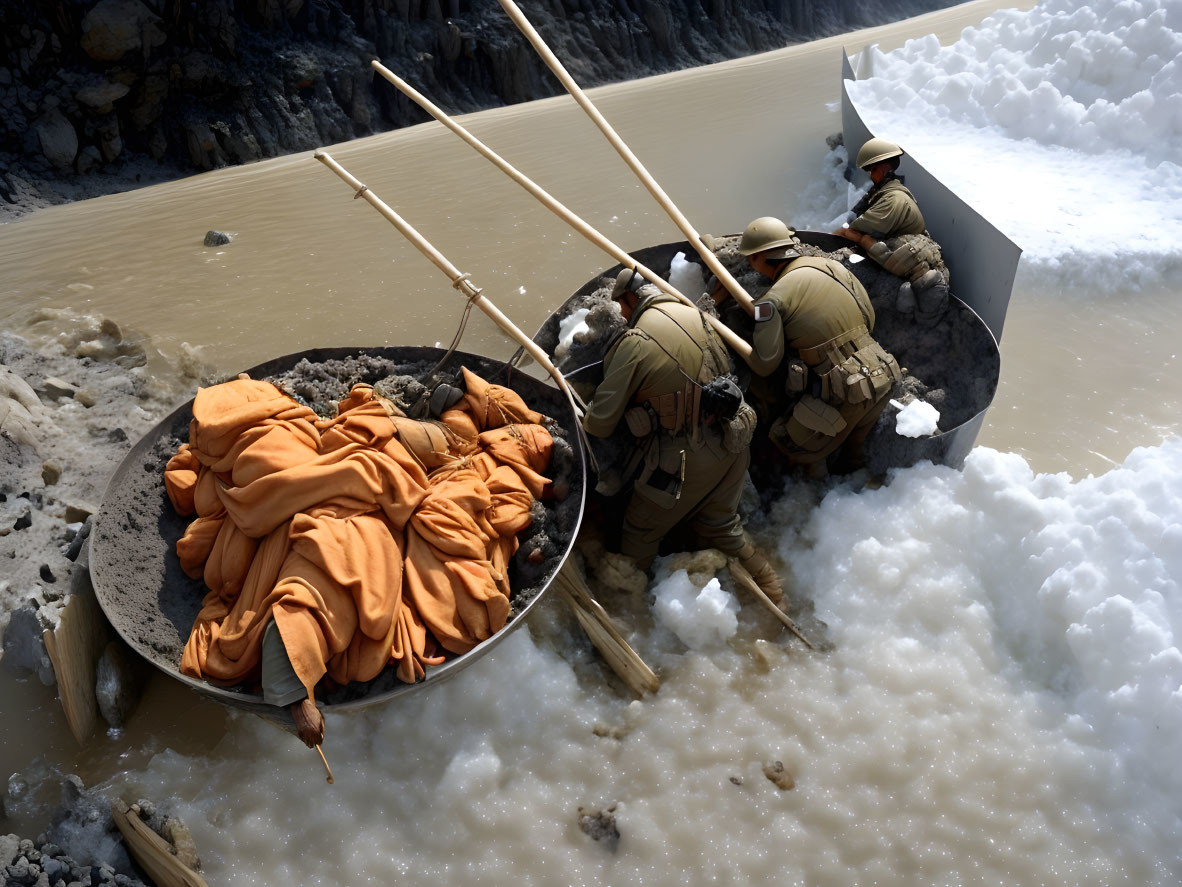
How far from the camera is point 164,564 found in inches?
129

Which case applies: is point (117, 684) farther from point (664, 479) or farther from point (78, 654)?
point (664, 479)

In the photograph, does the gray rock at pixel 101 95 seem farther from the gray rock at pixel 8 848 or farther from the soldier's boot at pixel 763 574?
the soldier's boot at pixel 763 574

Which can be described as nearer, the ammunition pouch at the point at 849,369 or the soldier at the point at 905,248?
the ammunition pouch at the point at 849,369

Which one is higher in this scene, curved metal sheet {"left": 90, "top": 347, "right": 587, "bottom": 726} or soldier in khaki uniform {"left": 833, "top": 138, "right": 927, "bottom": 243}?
soldier in khaki uniform {"left": 833, "top": 138, "right": 927, "bottom": 243}

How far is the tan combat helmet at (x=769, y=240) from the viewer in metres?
4.00

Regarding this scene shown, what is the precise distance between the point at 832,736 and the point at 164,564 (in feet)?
9.27

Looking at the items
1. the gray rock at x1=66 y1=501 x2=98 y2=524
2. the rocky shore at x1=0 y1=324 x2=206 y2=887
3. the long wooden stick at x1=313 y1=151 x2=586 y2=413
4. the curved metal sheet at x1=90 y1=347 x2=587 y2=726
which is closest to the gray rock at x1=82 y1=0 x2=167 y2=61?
the rocky shore at x1=0 y1=324 x2=206 y2=887

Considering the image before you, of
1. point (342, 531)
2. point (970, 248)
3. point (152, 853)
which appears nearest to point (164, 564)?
point (342, 531)

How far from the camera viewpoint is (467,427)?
139 inches

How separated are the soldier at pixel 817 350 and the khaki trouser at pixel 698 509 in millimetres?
477

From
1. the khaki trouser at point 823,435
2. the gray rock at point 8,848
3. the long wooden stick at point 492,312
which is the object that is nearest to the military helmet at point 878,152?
the khaki trouser at point 823,435

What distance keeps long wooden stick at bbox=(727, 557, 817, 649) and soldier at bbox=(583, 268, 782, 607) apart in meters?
0.06

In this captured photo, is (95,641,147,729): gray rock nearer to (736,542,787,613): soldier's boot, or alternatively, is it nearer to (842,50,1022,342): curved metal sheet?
(736,542,787,613): soldier's boot

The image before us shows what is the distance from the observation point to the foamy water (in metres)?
2.81
